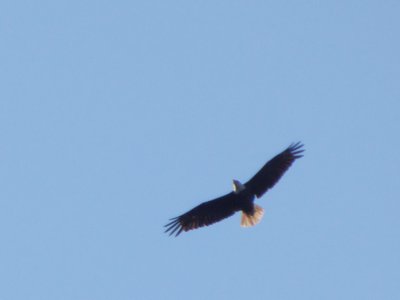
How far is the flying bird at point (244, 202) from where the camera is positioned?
28.8m

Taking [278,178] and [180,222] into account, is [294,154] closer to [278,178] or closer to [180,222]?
[278,178]

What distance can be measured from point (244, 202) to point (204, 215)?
88cm

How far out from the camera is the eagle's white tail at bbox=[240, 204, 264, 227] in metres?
29.2

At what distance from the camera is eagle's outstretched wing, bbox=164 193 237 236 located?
1148 inches

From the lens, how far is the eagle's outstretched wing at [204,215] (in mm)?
29156

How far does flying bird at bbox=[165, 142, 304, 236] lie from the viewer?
1133 inches

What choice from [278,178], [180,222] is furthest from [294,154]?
[180,222]

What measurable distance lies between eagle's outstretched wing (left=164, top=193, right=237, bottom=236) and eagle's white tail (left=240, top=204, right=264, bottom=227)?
278 millimetres

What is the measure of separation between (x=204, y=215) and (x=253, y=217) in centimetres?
100

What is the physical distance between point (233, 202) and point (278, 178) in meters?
1.10

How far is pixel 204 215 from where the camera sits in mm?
29266

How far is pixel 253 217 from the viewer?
96.1 ft

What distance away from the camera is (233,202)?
95.8 ft

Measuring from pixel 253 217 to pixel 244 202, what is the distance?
1.41ft
